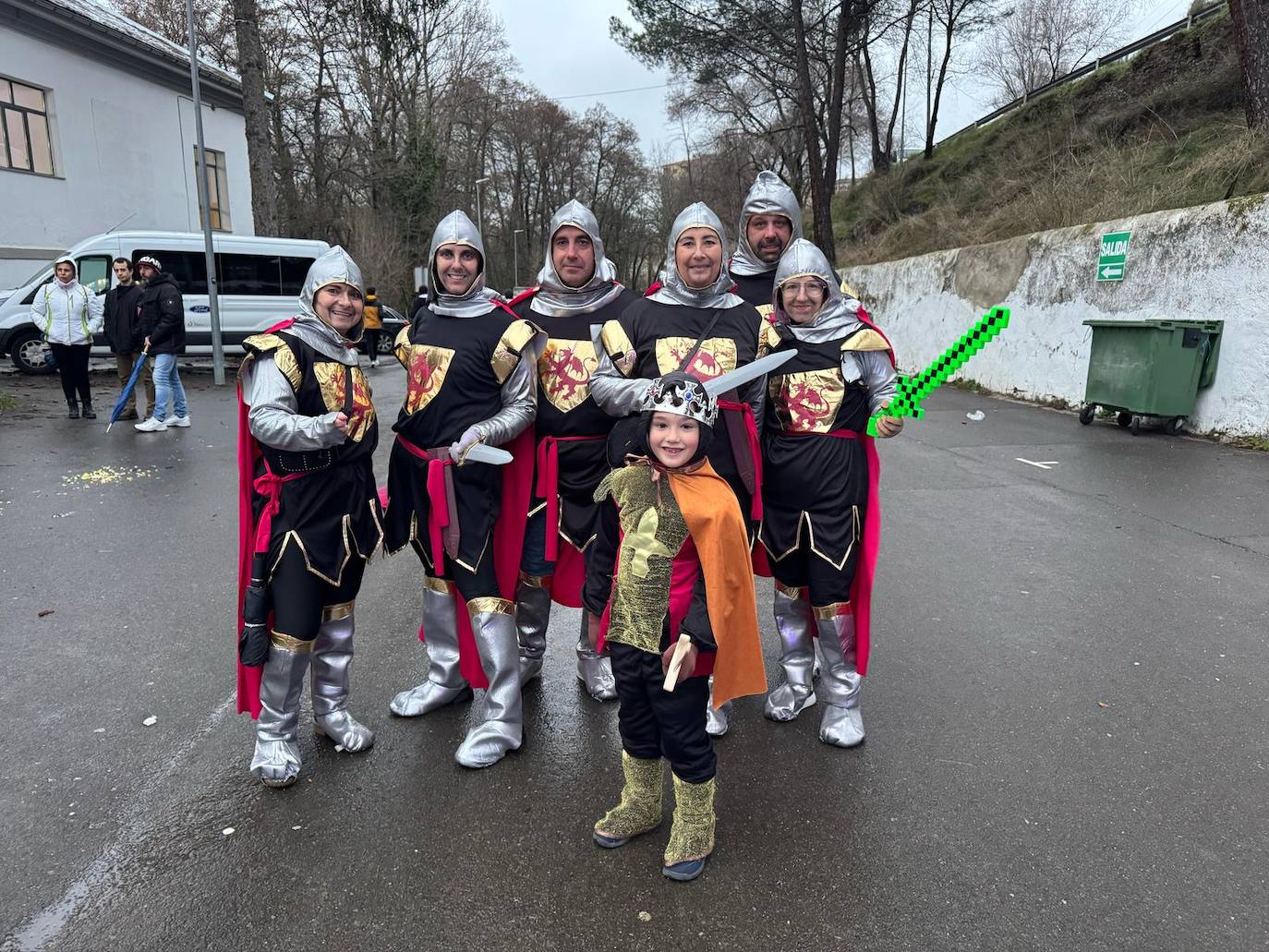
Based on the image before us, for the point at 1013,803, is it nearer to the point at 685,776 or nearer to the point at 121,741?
the point at 685,776

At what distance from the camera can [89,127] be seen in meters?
18.5

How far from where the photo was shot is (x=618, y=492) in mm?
2568

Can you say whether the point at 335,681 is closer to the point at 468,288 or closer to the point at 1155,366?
the point at 468,288

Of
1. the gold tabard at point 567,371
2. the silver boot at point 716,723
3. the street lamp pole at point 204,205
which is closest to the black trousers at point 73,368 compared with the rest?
the street lamp pole at point 204,205

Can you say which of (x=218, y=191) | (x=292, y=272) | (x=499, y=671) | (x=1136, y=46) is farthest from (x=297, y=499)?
(x=1136, y=46)

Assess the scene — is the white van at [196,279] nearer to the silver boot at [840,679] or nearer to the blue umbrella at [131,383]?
the blue umbrella at [131,383]

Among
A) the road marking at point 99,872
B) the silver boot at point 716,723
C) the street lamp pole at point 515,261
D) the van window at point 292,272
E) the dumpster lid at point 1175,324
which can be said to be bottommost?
the road marking at point 99,872

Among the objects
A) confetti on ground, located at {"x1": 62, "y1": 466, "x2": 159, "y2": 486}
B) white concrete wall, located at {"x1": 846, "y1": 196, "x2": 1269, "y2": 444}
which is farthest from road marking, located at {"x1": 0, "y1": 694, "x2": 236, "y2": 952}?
white concrete wall, located at {"x1": 846, "y1": 196, "x2": 1269, "y2": 444}

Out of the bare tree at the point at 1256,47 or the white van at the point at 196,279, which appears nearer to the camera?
the bare tree at the point at 1256,47

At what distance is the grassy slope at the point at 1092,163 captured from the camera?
38.0 feet

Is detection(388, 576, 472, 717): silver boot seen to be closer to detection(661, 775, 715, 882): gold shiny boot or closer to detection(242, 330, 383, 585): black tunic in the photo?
detection(242, 330, 383, 585): black tunic

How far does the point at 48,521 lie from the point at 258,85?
1369 cm

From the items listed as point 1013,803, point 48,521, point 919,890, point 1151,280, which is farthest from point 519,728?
point 1151,280

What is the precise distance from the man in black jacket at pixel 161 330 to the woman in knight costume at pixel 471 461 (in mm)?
7632
